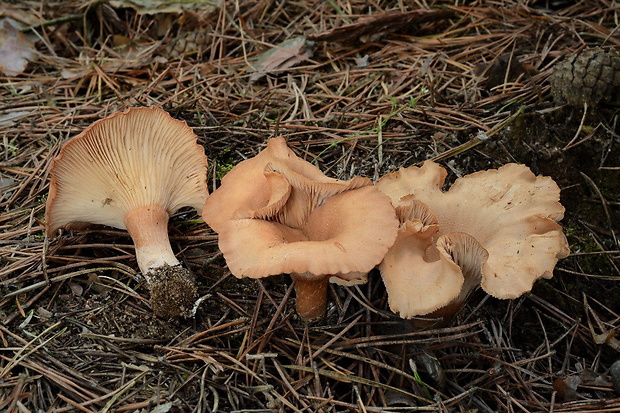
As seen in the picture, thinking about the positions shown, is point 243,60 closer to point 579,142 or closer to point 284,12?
point 284,12

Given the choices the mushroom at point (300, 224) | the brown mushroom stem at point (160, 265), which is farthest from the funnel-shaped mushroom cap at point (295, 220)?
the brown mushroom stem at point (160, 265)

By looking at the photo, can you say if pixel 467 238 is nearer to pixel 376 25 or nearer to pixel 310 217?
pixel 310 217

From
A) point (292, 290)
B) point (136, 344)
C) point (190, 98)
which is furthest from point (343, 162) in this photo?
point (136, 344)

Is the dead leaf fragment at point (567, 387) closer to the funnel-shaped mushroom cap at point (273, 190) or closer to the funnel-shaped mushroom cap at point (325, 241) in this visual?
the funnel-shaped mushroom cap at point (325, 241)

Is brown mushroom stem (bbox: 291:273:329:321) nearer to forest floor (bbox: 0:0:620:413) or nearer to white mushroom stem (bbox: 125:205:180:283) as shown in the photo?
forest floor (bbox: 0:0:620:413)

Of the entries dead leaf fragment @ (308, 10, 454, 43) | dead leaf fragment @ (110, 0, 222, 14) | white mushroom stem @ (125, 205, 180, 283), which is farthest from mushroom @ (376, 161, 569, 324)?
dead leaf fragment @ (110, 0, 222, 14)
